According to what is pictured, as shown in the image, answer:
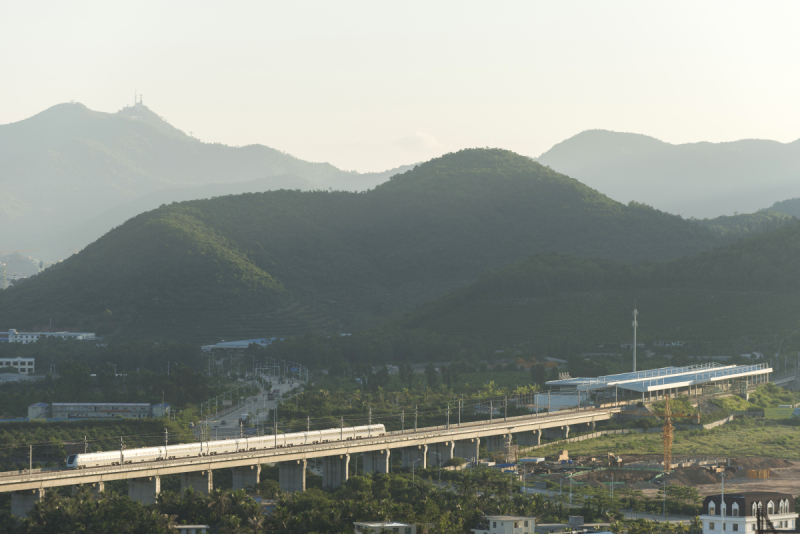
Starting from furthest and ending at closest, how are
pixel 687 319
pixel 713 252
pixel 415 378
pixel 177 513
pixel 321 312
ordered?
1. pixel 321 312
2. pixel 713 252
3. pixel 687 319
4. pixel 415 378
5. pixel 177 513

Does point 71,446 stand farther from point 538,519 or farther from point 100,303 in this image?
point 100,303

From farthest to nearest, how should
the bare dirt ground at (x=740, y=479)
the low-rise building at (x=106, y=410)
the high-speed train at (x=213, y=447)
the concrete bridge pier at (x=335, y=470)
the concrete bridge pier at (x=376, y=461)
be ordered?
the low-rise building at (x=106, y=410) < the concrete bridge pier at (x=376, y=461) < the concrete bridge pier at (x=335, y=470) < the bare dirt ground at (x=740, y=479) < the high-speed train at (x=213, y=447)

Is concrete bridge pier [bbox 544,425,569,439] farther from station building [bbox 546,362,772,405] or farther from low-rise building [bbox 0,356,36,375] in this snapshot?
low-rise building [bbox 0,356,36,375]

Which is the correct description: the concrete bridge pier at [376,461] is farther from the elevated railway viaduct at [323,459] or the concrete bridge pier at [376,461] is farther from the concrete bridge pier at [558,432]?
the concrete bridge pier at [558,432]

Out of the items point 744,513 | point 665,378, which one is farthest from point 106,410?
point 744,513

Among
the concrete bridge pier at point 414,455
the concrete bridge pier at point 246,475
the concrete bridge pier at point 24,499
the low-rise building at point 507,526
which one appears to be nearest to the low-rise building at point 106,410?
the concrete bridge pier at point 414,455

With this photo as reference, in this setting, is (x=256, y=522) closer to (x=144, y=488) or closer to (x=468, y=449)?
(x=144, y=488)

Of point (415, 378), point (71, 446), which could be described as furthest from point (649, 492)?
point (415, 378)

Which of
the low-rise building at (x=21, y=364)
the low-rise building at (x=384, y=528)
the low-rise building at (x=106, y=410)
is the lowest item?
the low-rise building at (x=384, y=528)
